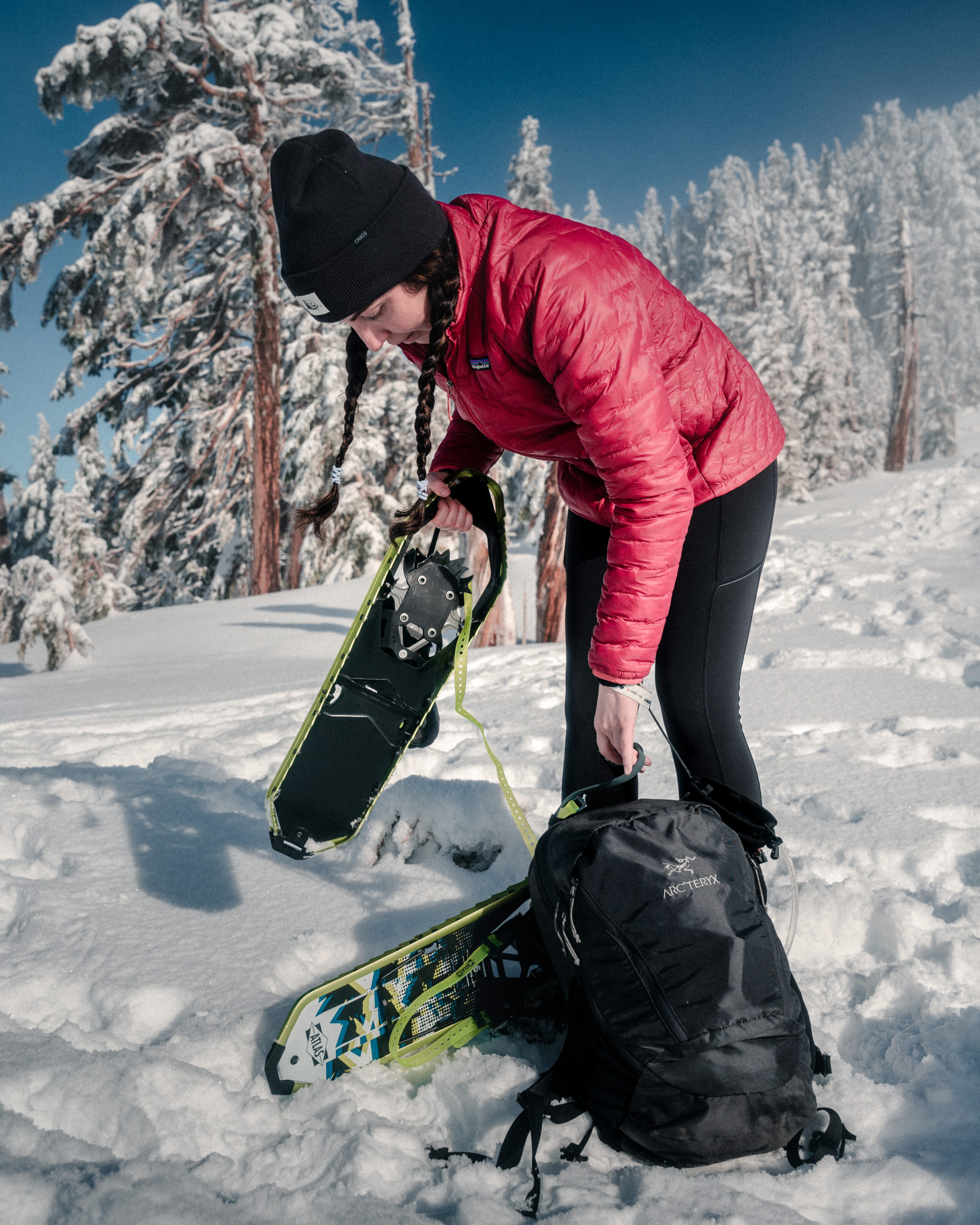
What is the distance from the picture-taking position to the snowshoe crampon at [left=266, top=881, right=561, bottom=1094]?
1.53 metres

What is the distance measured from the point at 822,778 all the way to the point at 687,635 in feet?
5.34

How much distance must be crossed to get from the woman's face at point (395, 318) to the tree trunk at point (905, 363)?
75.5ft

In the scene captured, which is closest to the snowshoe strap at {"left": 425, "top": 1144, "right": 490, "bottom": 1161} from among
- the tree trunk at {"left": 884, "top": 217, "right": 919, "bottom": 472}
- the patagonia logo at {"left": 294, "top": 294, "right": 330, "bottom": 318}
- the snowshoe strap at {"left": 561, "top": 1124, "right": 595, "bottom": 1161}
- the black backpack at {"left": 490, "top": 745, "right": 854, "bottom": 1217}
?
the black backpack at {"left": 490, "top": 745, "right": 854, "bottom": 1217}

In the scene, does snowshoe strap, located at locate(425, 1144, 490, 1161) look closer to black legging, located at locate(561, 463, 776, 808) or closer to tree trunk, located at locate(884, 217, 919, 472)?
black legging, located at locate(561, 463, 776, 808)

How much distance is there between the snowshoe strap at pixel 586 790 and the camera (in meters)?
1.67

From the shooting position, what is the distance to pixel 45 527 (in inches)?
965

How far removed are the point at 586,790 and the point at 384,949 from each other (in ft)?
2.52

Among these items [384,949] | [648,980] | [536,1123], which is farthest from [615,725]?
[384,949]

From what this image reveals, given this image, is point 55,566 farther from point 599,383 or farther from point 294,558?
point 599,383

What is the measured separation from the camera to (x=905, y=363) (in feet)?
70.8

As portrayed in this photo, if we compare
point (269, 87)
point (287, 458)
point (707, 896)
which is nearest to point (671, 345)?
point (707, 896)

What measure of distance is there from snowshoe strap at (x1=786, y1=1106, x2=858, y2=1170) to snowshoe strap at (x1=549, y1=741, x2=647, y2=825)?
71cm

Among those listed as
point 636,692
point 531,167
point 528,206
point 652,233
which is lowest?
point 636,692

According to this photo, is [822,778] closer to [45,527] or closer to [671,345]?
[671,345]
